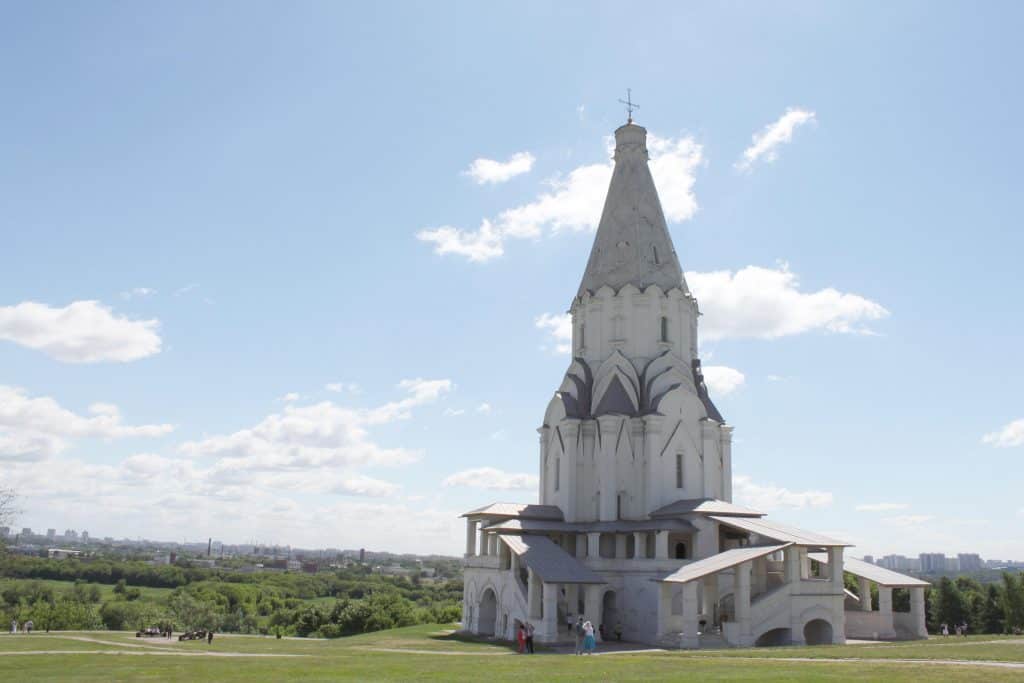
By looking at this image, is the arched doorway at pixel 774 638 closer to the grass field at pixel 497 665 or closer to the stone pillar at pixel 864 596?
the stone pillar at pixel 864 596

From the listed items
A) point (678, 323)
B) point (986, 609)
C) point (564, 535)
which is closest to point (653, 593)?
point (564, 535)

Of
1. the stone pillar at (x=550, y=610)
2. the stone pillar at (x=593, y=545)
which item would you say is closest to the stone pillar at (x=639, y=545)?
the stone pillar at (x=593, y=545)

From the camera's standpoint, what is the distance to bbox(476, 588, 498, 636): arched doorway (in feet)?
120

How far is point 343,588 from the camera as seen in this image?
120 meters

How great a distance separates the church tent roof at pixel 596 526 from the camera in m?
34.6

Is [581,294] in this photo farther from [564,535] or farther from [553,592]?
[553,592]

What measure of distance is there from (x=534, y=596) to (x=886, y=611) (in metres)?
13.5

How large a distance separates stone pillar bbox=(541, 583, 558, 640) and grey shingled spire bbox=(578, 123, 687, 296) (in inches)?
670

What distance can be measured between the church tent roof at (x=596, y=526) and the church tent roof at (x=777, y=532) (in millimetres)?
1682

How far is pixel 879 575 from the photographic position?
32.2 metres

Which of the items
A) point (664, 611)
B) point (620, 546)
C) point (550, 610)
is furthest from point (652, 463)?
point (550, 610)

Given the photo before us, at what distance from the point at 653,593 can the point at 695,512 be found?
12.4 ft

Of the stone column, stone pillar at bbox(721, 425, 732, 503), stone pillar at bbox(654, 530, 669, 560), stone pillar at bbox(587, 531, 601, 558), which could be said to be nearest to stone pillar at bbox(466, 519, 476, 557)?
stone pillar at bbox(587, 531, 601, 558)

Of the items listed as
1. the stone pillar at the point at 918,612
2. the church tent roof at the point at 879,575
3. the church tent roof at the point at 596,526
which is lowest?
the stone pillar at the point at 918,612
